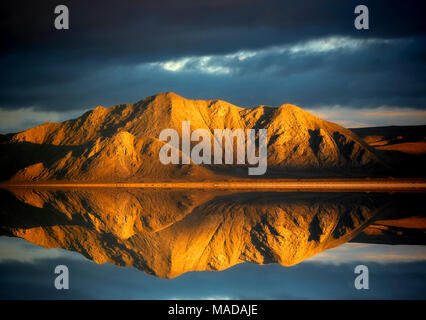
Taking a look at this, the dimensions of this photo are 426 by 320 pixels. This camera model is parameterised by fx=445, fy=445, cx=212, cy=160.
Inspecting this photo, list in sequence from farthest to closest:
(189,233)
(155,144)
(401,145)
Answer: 1. (401,145)
2. (155,144)
3. (189,233)

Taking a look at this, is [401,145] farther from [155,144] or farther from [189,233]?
[189,233]

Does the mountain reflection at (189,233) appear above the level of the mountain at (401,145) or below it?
below

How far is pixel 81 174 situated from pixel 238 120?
46324mm

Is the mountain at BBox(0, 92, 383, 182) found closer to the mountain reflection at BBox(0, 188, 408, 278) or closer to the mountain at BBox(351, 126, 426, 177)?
the mountain at BBox(351, 126, 426, 177)

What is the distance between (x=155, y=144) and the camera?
88.3 m

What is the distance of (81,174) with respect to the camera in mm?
79812

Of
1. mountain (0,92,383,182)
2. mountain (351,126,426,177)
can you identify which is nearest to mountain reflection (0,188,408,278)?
mountain (0,92,383,182)

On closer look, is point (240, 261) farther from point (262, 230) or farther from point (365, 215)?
point (365, 215)

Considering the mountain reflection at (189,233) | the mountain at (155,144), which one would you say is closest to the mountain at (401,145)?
the mountain at (155,144)

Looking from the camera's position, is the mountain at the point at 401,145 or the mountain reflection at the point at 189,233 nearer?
the mountain reflection at the point at 189,233

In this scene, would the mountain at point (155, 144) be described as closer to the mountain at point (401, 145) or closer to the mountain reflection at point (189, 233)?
the mountain at point (401, 145)

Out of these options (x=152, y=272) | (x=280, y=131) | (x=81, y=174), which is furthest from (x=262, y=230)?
(x=280, y=131)

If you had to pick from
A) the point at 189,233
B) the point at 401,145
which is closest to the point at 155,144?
the point at 189,233

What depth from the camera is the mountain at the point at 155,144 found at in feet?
271
